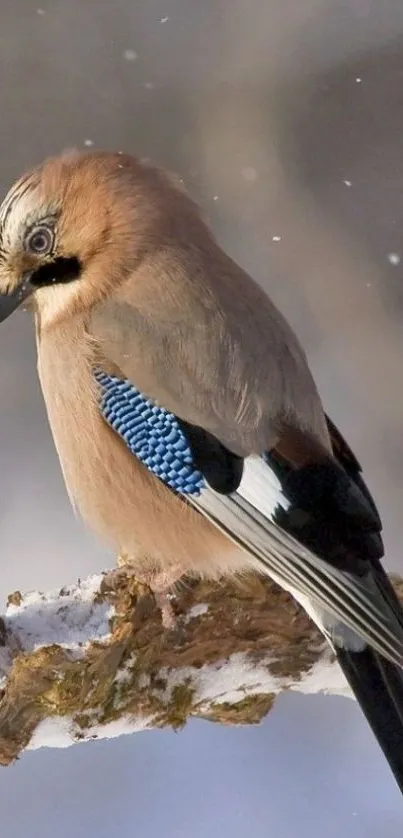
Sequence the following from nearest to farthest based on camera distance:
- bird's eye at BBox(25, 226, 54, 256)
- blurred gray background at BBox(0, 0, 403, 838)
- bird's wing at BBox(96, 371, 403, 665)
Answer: bird's wing at BBox(96, 371, 403, 665) < bird's eye at BBox(25, 226, 54, 256) < blurred gray background at BBox(0, 0, 403, 838)

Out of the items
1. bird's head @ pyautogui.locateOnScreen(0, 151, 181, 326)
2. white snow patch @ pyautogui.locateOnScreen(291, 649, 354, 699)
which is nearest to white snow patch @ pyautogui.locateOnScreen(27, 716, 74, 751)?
white snow patch @ pyautogui.locateOnScreen(291, 649, 354, 699)

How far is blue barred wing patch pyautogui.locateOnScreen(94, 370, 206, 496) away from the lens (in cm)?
99

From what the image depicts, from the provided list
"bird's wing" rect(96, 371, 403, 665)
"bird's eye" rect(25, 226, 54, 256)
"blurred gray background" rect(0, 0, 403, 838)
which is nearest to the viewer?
"bird's wing" rect(96, 371, 403, 665)

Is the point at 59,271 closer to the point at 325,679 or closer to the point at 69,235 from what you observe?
the point at 69,235

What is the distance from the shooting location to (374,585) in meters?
0.95

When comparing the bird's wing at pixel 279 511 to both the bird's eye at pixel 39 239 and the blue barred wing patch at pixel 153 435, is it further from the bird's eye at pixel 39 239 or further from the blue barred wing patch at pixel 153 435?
the bird's eye at pixel 39 239

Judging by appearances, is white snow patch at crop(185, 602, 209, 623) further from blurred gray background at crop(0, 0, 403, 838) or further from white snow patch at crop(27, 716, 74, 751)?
blurred gray background at crop(0, 0, 403, 838)

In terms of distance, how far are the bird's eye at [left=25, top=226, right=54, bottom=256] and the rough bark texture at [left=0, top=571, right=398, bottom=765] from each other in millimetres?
388

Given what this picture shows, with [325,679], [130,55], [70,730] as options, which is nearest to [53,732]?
[70,730]

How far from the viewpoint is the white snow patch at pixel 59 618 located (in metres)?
1.12

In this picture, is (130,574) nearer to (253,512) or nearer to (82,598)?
(82,598)

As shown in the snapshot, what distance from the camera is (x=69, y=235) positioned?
1054 mm

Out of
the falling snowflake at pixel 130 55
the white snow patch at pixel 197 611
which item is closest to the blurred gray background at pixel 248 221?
the falling snowflake at pixel 130 55

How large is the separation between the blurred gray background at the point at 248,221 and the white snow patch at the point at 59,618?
43 centimetres
